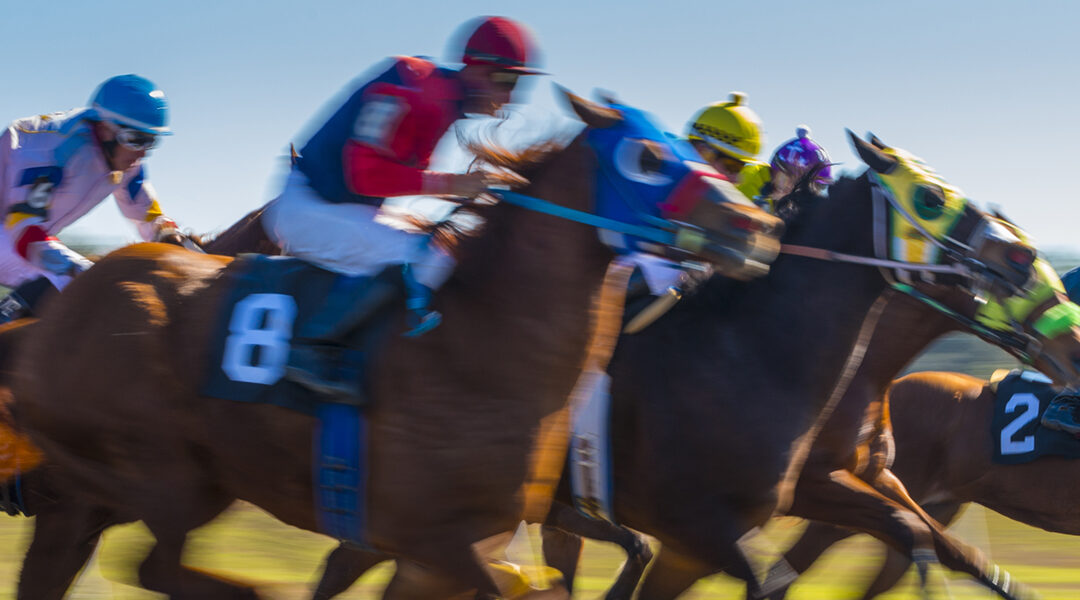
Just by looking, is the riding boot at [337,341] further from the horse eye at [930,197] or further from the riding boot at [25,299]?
the horse eye at [930,197]

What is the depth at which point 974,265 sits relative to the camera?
4.59m

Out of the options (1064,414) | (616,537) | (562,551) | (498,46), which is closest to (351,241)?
(498,46)

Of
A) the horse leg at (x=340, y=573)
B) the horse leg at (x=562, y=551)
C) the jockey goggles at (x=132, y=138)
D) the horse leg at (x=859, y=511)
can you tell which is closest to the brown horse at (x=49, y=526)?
the jockey goggles at (x=132, y=138)

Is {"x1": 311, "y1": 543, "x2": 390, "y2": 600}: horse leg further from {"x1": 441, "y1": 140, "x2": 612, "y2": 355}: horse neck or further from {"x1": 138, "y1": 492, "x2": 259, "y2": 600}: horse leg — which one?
{"x1": 441, "y1": 140, "x2": 612, "y2": 355}: horse neck

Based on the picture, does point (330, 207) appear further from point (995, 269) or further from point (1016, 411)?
point (1016, 411)

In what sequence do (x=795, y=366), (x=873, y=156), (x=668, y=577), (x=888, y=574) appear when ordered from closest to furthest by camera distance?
(x=795, y=366) < (x=668, y=577) < (x=873, y=156) < (x=888, y=574)

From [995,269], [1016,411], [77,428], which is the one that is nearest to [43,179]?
[77,428]

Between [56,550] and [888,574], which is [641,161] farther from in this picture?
[888,574]

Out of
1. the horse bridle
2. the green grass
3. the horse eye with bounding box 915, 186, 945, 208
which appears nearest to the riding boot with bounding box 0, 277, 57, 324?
the green grass

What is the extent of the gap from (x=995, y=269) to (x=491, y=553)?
2.38 m

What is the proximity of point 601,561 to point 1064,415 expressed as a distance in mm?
3844

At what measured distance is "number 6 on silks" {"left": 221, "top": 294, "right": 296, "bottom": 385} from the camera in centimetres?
356

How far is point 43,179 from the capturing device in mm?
A: 4566

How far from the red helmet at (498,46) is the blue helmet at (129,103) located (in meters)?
1.76
